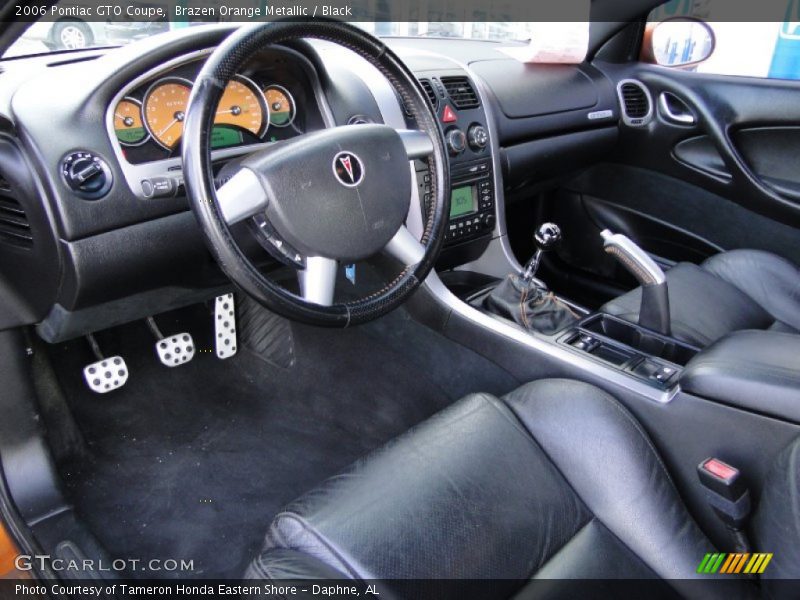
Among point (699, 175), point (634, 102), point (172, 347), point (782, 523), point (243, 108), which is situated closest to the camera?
point (782, 523)

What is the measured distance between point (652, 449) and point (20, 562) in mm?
1229

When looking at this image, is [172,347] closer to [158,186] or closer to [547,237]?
[158,186]

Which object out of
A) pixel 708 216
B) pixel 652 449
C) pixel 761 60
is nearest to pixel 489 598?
pixel 652 449

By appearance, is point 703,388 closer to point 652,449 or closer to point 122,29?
point 652,449

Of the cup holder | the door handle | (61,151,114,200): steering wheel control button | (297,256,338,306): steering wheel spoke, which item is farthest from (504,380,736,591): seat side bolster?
the door handle

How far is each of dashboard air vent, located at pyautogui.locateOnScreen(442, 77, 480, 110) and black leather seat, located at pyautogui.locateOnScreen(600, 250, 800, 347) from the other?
659 millimetres

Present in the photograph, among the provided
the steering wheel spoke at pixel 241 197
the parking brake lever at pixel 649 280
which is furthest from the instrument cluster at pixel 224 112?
the parking brake lever at pixel 649 280

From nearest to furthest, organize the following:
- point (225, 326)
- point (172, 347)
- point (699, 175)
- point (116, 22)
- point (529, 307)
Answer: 1. point (116, 22)
2. point (529, 307)
3. point (172, 347)
4. point (225, 326)
5. point (699, 175)

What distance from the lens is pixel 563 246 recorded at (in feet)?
8.45

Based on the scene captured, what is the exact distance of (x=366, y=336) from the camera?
1785 millimetres

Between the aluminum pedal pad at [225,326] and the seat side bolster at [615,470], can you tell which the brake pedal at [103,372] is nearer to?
the aluminum pedal pad at [225,326]

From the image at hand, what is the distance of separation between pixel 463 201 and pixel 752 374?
899 mm

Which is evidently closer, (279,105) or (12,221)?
(12,221)

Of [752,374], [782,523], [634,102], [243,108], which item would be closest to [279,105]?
[243,108]
